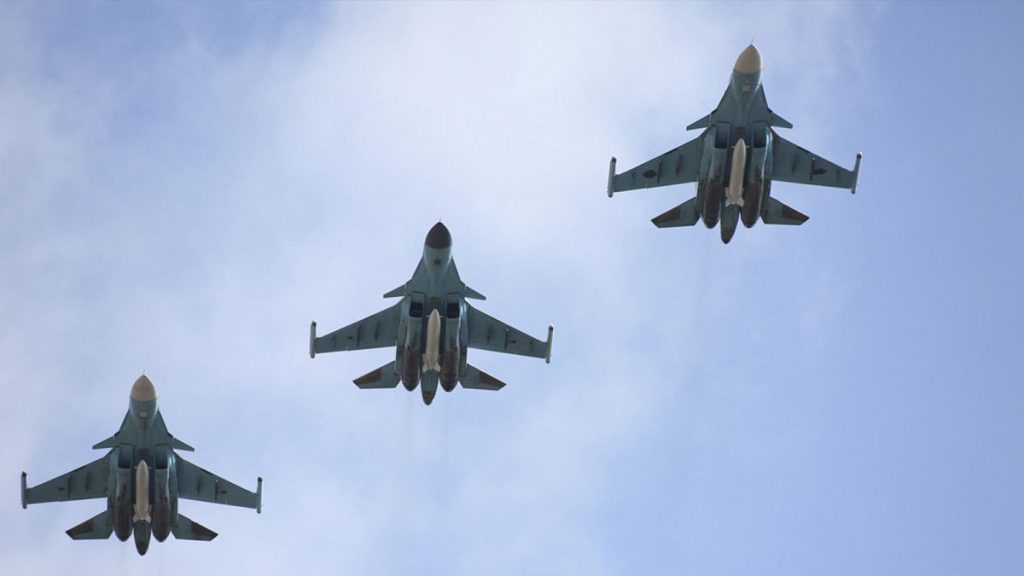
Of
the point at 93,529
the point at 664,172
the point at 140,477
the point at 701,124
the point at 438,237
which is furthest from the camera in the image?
the point at 664,172

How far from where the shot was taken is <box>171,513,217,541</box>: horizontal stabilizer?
239ft

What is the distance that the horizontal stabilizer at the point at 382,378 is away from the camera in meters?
72.8

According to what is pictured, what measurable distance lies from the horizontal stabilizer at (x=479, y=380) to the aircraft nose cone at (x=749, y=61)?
55.8 feet

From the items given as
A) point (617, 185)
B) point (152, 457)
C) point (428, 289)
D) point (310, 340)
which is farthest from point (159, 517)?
point (617, 185)

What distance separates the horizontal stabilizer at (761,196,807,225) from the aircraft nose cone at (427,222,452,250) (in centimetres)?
1491

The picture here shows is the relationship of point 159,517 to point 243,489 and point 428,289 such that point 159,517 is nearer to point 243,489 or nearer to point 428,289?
point 243,489

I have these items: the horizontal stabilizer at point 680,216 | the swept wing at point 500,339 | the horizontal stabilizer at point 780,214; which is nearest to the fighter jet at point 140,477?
the swept wing at point 500,339

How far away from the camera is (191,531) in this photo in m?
73.0

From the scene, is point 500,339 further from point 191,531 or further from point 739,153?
point 191,531

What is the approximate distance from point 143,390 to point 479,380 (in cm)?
1444

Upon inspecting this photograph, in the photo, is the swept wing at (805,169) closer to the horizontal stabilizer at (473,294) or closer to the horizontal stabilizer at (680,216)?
the horizontal stabilizer at (680,216)

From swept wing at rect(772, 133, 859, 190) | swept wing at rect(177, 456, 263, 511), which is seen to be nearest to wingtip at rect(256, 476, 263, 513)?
swept wing at rect(177, 456, 263, 511)

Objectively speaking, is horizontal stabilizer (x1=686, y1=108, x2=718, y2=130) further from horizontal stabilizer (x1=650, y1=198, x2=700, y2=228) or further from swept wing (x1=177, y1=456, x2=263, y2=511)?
swept wing (x1=177, y1=456, x2=263, y2=511)

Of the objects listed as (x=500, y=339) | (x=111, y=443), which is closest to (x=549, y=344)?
(x=500, y=339)
